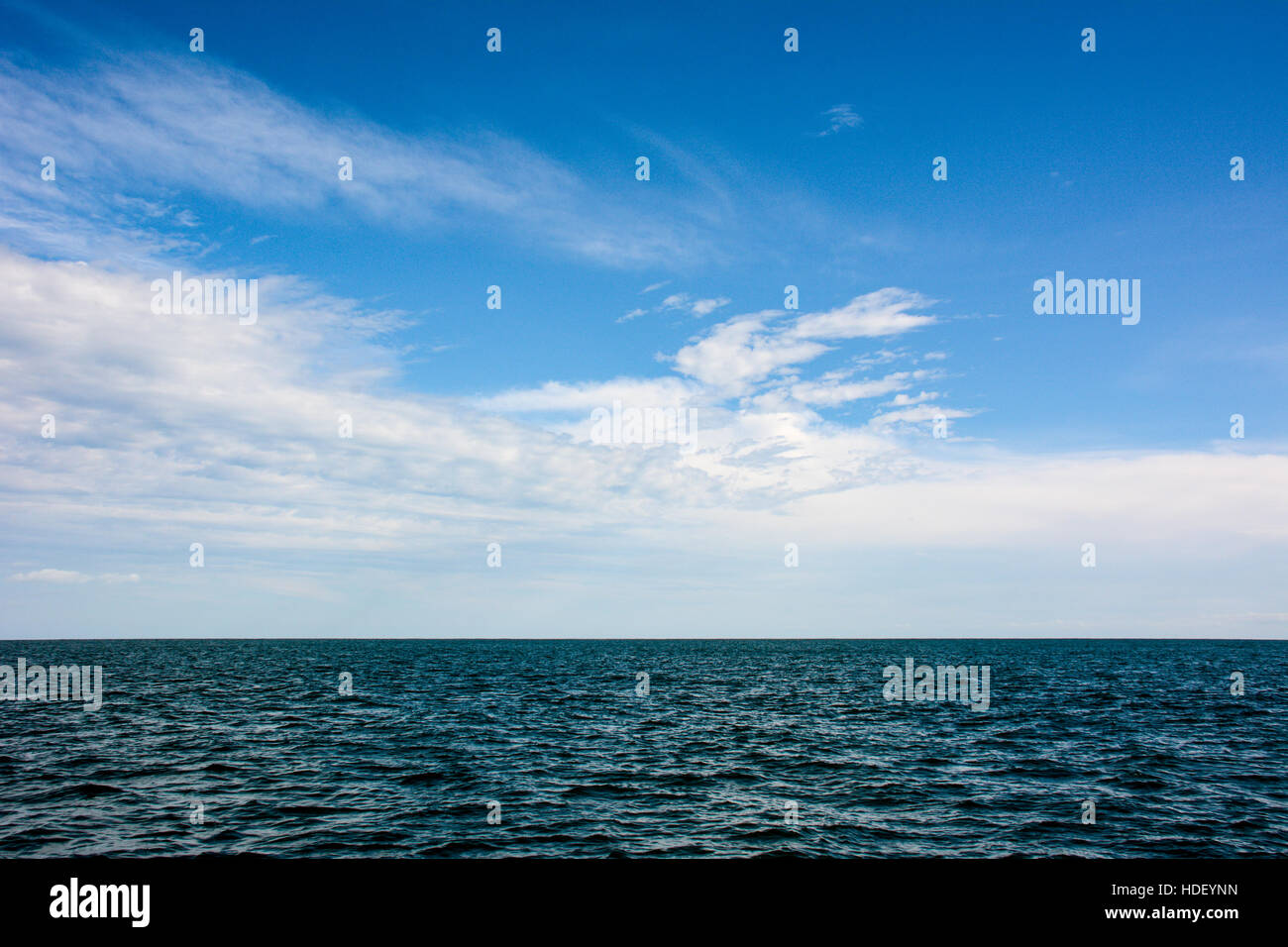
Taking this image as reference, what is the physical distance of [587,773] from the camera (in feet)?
85.4

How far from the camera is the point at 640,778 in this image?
83.0ft

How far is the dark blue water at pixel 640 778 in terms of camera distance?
1864 cm

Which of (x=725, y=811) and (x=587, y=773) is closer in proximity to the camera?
(x=725, y=811)

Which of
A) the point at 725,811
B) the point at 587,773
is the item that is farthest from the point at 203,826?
the point at 725,811

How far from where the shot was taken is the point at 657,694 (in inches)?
2207

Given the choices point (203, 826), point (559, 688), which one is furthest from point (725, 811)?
point (559, 688)

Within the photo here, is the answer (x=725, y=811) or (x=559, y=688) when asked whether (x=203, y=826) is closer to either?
(x=725, y=811)

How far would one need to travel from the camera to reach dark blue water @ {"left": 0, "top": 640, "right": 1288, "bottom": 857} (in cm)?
1864
